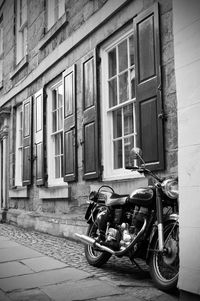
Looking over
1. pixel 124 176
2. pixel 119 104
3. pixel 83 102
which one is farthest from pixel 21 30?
pixel 124 176

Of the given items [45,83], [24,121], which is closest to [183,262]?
[45,83]

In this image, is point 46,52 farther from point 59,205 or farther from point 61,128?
point 59,205

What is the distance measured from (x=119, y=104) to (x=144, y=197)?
7.92ft

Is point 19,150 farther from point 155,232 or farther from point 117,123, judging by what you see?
point 155,232

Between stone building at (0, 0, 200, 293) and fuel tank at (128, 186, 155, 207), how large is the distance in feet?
2.60

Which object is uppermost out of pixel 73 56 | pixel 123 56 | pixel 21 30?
pixel 21 30

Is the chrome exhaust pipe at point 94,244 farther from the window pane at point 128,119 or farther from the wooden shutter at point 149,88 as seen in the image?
the window pane at point 128,119

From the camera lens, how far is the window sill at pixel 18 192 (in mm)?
10113

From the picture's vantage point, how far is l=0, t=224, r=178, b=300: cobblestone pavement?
4031mm

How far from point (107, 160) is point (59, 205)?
2091 millimetres

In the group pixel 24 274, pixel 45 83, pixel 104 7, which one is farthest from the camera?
pixel 45 83

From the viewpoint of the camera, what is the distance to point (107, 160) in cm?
662

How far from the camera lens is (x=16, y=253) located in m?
6.17

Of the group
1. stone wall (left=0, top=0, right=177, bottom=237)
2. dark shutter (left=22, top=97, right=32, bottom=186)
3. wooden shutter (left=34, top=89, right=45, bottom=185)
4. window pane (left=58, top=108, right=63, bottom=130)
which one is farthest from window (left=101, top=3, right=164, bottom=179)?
dark shutter (left=22, top=97, right=32, bottom=186)
